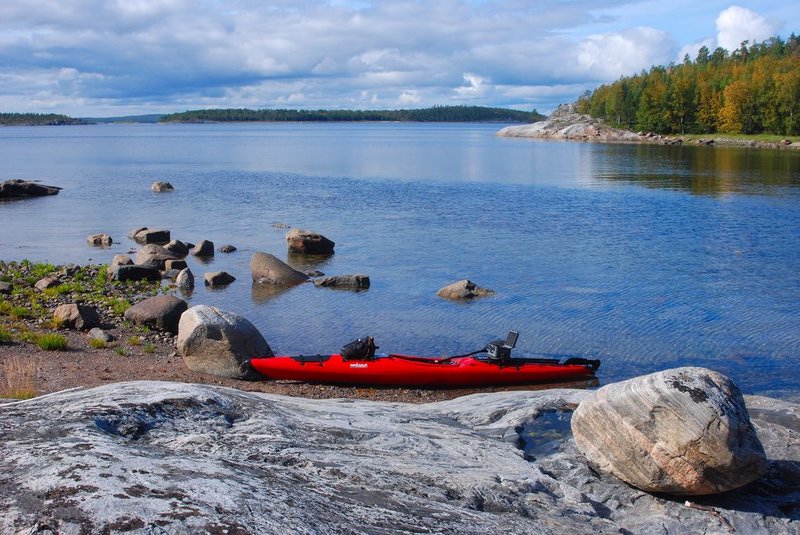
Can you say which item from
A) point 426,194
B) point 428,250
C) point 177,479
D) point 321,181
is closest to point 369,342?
point 177,479

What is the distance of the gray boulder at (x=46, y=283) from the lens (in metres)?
22.6

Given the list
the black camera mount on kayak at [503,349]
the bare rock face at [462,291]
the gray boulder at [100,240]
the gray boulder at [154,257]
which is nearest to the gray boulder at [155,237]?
the gray boulder at [100,240]

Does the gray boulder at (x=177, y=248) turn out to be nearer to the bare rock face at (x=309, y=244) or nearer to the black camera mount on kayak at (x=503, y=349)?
the bare rock face at (x=309, y=244)

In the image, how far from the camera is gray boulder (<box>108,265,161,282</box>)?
2492 centimetres

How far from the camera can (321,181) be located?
61.5 m

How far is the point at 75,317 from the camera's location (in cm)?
1814

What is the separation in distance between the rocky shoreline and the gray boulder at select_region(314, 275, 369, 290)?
279 feet

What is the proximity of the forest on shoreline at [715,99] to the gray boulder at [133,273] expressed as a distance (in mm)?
100973

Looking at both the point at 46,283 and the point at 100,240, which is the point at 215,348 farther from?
the point at 100,240

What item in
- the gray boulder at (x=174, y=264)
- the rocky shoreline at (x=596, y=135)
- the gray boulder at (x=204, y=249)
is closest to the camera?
the gray boulder at (x=174, y=264)

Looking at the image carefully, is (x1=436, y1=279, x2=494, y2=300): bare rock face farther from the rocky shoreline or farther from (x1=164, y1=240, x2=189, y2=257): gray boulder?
the rocky shoreline

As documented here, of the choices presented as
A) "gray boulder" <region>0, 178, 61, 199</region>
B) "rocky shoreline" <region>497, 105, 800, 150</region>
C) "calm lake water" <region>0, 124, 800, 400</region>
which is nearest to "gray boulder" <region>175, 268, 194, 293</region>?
"calm lake water" <region>0, 124, 800, 400</region>

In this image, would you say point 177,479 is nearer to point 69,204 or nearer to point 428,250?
point 428,250

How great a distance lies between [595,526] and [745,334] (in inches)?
514
